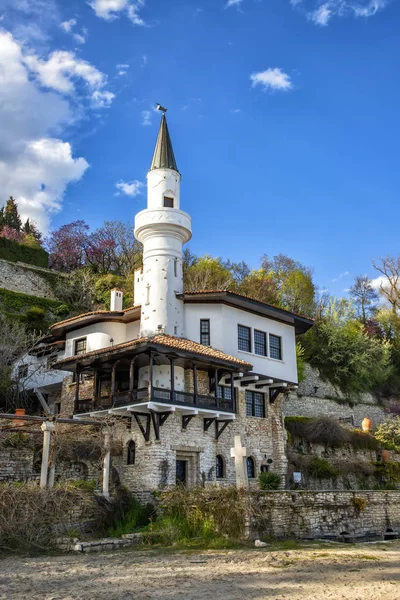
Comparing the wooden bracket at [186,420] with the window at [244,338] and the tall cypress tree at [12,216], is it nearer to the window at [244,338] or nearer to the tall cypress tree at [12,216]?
the window at [244,338]

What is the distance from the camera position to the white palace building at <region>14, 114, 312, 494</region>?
22.8 meters

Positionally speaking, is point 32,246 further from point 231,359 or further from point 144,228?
point 231,359

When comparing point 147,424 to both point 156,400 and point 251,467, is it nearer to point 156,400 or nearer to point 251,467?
point 156,400

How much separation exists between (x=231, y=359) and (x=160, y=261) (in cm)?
591

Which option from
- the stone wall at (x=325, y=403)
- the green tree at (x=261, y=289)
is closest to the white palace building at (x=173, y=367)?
the stone wall at (x=325, y=403)

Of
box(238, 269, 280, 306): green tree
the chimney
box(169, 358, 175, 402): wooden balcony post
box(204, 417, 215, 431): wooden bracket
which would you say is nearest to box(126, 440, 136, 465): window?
box(169, 358, 175, 402): wooden balcony post

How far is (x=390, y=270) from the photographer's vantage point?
53.7 metres

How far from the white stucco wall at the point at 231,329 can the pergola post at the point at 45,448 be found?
30.1ft

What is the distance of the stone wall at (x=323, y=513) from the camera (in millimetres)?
17641

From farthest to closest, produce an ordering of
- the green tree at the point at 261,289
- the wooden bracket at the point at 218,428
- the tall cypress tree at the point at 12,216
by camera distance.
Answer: the tall cypress tree at the point at 12,216
the green tree at the point at 261,289
the wooden bracket at the point at 218,428

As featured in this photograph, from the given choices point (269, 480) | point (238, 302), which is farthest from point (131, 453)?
point (238, 302)

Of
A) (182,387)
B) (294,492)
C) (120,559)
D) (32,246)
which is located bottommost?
(120,559)

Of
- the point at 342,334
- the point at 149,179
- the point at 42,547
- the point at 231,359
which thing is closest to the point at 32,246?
the point at 149,179

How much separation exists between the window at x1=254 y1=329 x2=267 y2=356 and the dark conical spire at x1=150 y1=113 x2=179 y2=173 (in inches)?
355
